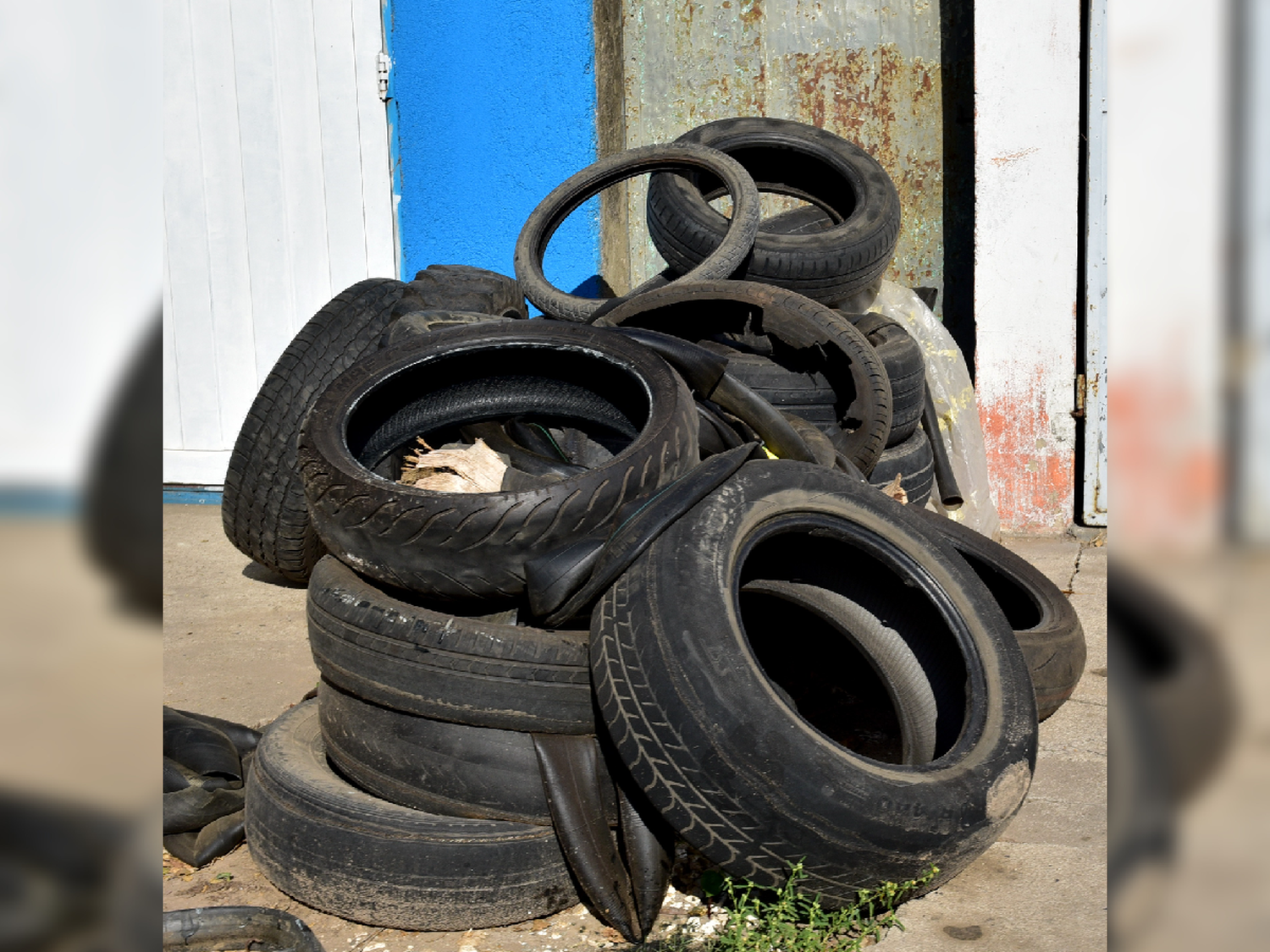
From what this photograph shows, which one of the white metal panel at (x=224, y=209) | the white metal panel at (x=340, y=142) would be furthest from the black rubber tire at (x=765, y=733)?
the white metal panel at (x=224, y=209)

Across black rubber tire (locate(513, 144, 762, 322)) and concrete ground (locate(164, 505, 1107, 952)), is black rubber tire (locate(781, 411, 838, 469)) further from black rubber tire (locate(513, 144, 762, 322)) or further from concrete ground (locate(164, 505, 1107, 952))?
concrete ground (locate(164, 505, 1107, 952))

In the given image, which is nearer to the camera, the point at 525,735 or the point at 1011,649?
the point at 525,735

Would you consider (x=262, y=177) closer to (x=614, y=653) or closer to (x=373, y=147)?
(x=373, y=147)

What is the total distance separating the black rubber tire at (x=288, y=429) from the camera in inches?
174

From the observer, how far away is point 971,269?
19.0 ft

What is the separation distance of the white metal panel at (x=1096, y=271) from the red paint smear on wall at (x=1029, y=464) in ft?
0.35

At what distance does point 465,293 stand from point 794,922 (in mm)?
3111

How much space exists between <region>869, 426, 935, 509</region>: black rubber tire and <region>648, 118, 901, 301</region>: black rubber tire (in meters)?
0.71

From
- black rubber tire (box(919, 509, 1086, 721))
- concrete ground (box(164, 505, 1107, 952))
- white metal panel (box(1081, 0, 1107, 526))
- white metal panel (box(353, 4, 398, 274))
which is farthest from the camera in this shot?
white metal panel (box(353, 4, 398, 274))

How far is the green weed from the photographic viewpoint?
227 centimetres
